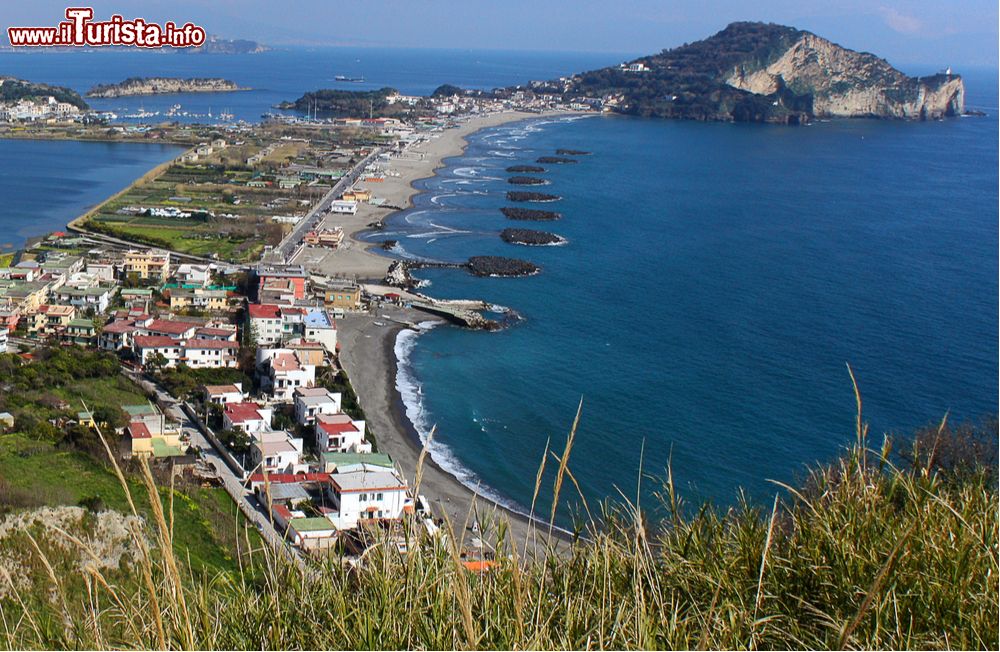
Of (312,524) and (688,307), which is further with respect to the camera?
(688,307)

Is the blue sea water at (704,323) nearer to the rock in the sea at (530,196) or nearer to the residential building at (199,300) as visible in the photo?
the rock in the sea at (530,196)

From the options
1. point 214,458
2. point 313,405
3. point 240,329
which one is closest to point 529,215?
point 240,329

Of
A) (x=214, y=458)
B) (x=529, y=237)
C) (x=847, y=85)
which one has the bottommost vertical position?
(x=214, y=458)

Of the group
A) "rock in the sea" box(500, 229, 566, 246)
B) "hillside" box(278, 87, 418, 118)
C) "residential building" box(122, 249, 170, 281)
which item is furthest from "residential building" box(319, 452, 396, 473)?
"hillside" box(278, 87, 418, 118)

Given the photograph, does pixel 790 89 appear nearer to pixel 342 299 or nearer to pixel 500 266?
pixel 500 266

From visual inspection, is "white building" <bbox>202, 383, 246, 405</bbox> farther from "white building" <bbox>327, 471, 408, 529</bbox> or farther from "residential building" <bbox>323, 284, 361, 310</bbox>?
"residential building" <bbox>323, 284, 361, 310</bbox>

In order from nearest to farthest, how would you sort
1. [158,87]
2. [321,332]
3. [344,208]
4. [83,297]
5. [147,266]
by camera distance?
[321,332], [83,297], [147,266], [344,208], [158,87]
